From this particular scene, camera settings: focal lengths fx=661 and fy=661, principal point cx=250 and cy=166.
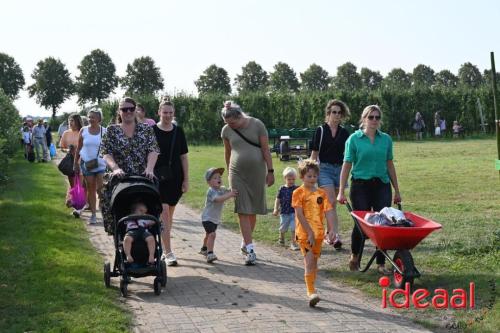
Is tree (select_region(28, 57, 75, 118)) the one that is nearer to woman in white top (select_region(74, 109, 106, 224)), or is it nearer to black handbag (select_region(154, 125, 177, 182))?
woman in white top (select_region(74, 109, 106, 224))

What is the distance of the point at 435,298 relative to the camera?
6.30 metres

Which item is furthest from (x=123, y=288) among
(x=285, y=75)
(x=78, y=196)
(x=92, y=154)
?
(x=285, y=75)

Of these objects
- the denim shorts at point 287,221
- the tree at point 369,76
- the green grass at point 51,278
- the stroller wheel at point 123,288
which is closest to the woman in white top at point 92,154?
the green grass at point 51,278

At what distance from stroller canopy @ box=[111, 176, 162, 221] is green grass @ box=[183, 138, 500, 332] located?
2.27 m

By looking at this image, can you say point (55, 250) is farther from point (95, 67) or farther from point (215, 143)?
point (95, 67)

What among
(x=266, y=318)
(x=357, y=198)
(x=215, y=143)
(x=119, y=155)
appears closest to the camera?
(x=266, y=318)

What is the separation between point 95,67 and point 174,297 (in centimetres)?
10079

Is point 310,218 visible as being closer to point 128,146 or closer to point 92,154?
point 128,146

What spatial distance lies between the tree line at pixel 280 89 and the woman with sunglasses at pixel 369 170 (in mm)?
34486

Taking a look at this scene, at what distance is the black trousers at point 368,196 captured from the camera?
7.72 metres

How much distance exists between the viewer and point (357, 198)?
778cm

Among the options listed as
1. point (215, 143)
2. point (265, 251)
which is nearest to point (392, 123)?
point (215, 143)

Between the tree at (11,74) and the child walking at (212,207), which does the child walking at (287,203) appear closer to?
the child walking at (212,207)

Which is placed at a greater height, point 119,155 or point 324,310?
point 119,155
